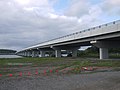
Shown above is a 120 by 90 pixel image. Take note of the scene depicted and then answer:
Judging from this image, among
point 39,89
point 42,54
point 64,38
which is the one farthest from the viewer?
point 42,54

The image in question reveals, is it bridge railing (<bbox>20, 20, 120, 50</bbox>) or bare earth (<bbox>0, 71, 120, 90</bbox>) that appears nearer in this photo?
bare earth (<bbox>0, 71, 120, 90</bbox>)

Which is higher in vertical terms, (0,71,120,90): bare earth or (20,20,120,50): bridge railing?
(20,20,120,50): bridge railing

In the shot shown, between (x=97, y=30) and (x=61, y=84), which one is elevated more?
(x=97, y=30)

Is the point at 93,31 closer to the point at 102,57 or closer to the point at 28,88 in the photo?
the point at 102,57

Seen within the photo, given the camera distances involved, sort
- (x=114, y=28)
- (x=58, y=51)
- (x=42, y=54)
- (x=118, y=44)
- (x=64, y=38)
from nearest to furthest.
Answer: (x=114, y=28), (x=118, y=44), (x=64, y=38), (x=58, y=51), (x=42, y=54)

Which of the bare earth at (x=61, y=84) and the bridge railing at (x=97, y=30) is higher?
the bridge railing at (x=97, y=30)

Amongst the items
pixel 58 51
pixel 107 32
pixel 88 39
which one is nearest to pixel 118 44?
pixel 88 39

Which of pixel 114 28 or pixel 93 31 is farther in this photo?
pixel 93 31

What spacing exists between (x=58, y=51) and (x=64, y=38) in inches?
874

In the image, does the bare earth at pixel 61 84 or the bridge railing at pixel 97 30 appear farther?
the bridge railing at pixel 97 30

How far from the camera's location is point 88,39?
53.5 m

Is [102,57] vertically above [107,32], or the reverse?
[107,32]

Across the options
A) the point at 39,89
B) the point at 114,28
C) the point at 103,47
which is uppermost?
the point at 114,28

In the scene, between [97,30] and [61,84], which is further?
[97,30]
